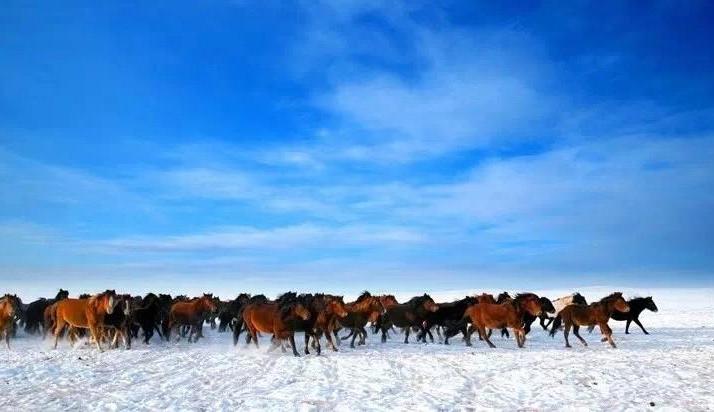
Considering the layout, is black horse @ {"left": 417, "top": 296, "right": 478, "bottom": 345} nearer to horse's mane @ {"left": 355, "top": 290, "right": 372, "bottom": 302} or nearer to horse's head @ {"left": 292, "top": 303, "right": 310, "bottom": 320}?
horse's mane @ {"left": 355, "top": 290, "right": 372, "bottom": 302}

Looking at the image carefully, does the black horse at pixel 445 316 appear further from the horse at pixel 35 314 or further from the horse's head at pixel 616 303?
the horse at pixel 35 314

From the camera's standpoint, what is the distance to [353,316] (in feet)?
61.4

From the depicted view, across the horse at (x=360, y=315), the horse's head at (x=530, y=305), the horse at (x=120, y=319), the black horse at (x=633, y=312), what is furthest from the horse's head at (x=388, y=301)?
the horse at (x=120, y=319)

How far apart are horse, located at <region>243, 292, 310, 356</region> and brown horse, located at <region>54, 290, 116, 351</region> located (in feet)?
14.0

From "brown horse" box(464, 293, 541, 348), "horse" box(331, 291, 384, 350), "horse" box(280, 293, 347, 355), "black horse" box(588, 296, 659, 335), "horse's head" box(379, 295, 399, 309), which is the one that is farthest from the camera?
"black horse" box(588, 296, 659, 335)

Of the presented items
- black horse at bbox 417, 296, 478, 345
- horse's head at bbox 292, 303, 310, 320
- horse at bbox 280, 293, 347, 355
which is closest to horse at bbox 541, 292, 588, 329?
black horse at bbox 417, 296, 478, 345

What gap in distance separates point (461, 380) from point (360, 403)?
2.83 m

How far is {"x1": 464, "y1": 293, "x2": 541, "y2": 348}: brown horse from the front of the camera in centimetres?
1795

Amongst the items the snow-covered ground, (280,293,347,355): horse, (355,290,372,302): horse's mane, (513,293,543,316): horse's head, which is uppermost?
(355,290,372,302): horse's mane

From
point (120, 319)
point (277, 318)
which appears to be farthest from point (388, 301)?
point (120, 319)

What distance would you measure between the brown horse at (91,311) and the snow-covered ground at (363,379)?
0.93 metres

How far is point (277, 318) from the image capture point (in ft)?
52.3

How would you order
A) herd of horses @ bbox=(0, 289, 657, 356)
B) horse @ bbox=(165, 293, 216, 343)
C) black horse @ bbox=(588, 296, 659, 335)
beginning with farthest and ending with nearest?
black horse @ bbox=(588, 296, 659, 335) → horse @ bbox=(165, 293, 216, 343) → herd of horses @ bbox=(0, 289, 657, 356)

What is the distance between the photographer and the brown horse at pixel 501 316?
58.9 feet
